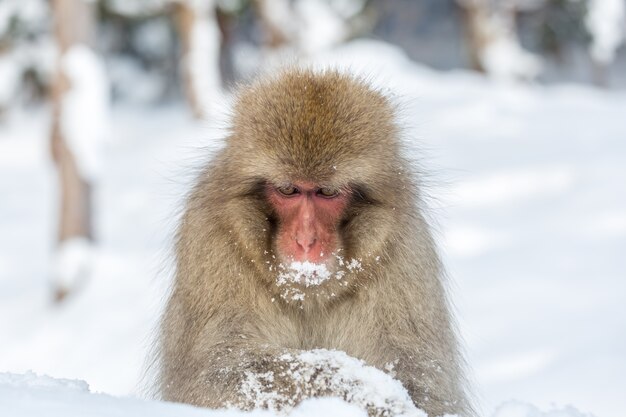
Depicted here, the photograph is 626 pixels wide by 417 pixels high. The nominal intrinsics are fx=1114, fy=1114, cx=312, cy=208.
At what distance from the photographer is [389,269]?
3.09 meters

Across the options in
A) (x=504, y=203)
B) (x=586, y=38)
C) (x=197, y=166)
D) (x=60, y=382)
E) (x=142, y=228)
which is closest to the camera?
(x=60, y=382)

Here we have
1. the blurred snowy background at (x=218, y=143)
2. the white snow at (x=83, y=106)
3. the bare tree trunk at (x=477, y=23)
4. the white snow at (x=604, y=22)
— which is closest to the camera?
the blurred snowy background at (x=218, y=143)

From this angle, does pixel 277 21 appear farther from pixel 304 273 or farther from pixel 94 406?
pixel 94 406

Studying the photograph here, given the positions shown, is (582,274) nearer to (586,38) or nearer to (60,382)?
(60,382)

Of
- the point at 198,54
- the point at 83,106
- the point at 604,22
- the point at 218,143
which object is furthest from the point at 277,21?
the point at 218,143

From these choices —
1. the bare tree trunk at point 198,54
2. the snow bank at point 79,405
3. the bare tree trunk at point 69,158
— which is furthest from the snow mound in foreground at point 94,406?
the bare tree trunk at point 198,54

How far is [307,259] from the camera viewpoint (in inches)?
114

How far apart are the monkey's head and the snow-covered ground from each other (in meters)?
0.33

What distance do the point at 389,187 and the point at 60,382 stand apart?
3.55 ft

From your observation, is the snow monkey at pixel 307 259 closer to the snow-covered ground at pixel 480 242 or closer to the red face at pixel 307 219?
the red face at pixel 307 219

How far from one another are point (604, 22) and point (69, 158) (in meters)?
9.91

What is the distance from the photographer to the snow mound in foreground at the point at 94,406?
6.63ft

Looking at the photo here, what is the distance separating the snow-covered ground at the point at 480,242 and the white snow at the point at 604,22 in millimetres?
1516

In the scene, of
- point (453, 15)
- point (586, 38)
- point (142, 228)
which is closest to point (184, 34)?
point (142, 228)
